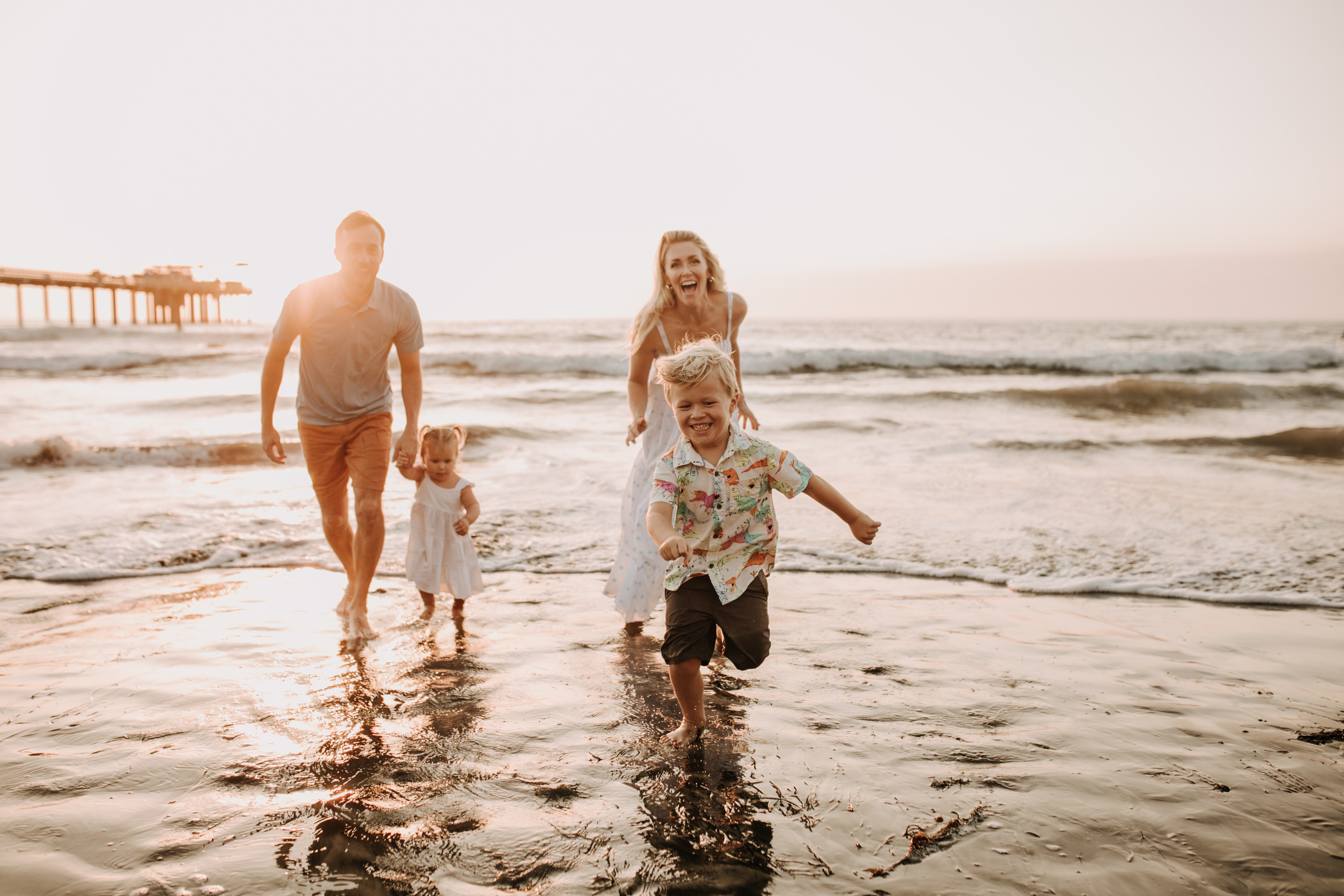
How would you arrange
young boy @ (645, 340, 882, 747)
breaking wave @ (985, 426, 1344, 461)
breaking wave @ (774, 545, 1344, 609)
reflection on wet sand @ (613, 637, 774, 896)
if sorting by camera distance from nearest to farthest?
reflection on wet sand @ (613, 637, 774, 896) → young boy @ (645, 340, 882, 747) → breaking wave @ (774, 545, 1344, 609) → breaking wave @ (985, 426, 1344, 461)

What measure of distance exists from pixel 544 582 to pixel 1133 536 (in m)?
4.86

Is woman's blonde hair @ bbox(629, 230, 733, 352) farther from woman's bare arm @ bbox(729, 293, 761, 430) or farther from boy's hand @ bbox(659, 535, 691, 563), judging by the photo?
boy's hand @ bbox(659, 535, 691, 563)

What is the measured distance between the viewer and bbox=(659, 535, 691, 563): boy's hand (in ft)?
8.64

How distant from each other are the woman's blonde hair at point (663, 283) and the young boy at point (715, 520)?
1614 millimetres

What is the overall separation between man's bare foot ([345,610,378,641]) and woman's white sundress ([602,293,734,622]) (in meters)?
1.30

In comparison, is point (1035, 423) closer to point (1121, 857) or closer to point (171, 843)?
point (1121, 857)

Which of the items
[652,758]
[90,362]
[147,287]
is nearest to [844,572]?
[652,758]

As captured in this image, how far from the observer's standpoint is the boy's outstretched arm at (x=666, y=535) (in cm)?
264

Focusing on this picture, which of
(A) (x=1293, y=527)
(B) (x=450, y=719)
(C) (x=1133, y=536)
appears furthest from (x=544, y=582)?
(A) (x=1293, y=527)

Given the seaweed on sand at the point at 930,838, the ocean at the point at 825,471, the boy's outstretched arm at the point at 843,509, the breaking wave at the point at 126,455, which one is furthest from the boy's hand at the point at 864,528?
the breaking wave at the point at 126,455

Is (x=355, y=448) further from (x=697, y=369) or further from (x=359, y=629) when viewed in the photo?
(x=697, y=369)

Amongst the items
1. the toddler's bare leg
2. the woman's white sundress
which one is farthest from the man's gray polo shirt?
the toddler's bare leg

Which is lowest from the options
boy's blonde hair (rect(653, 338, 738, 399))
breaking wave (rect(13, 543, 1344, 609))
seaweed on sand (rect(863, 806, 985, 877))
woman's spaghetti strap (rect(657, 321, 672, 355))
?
breaking wave (rect(13, 543, 1344, 609))

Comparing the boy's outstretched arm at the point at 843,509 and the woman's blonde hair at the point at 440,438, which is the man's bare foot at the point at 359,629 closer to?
the woman's blonde hair at the point at 440,438
